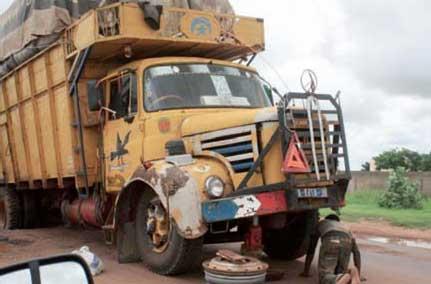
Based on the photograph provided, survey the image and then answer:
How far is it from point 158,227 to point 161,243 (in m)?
0.19

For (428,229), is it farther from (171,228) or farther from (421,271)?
(171,228)

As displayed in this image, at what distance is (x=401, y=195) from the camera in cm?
1919

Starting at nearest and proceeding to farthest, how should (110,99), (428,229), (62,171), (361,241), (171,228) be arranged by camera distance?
(171,228), (110,99), (62,171), (361,241), (428,229)

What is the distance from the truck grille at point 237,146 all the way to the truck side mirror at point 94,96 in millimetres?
2143

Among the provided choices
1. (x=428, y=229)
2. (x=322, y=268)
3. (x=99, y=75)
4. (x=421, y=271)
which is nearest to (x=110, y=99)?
(x=99, y=75)

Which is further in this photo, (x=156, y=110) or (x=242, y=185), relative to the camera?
(x=156, y=110)

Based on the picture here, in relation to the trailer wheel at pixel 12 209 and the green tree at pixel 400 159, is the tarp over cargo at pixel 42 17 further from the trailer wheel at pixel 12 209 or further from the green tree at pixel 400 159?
the green tree at pixel 400 159

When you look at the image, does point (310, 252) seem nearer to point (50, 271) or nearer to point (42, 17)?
point (50, 271)

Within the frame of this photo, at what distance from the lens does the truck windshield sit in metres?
8.43

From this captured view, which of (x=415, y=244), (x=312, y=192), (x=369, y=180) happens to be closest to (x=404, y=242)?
(x=415, y=244)

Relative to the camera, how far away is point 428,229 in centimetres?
1374

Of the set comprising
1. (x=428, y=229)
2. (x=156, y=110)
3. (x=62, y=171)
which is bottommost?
(x=428, y=229)

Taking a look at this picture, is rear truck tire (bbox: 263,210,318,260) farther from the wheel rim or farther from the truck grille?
the wheel rim

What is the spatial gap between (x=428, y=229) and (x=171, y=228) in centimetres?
816
